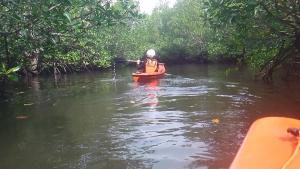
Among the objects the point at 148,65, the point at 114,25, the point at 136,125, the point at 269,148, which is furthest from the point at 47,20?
the point at 148,65

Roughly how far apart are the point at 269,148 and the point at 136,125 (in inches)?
154

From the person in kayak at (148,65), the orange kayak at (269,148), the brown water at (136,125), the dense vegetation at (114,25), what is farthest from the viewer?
the person in kayak at (148,65)

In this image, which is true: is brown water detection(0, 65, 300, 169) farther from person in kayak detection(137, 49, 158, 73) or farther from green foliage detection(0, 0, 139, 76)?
person in kayak detection(137, 49, 158, 73)

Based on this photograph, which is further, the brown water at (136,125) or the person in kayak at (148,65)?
the person in kayak at (148,65)

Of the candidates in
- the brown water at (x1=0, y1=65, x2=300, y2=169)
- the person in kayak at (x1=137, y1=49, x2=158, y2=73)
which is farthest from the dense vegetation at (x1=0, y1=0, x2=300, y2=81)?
the person in kayak at (x1=137, y1=49, x2=158, y2=73)

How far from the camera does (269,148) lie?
3242mm

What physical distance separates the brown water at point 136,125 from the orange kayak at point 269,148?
107cm

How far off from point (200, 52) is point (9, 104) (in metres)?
23.4

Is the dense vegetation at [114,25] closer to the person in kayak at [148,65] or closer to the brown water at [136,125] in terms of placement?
the brown water at [136,125]

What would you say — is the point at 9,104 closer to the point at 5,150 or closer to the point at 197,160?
the point at 5,150

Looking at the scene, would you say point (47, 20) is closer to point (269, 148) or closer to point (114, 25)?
point (114, 25)

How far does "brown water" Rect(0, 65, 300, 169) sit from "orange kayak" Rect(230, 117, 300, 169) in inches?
42.2

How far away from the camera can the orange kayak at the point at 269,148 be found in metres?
2.94

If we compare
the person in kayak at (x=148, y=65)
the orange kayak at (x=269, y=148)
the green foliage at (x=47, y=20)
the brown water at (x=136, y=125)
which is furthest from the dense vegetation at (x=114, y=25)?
the person in kayak at (x=148, y=65)
